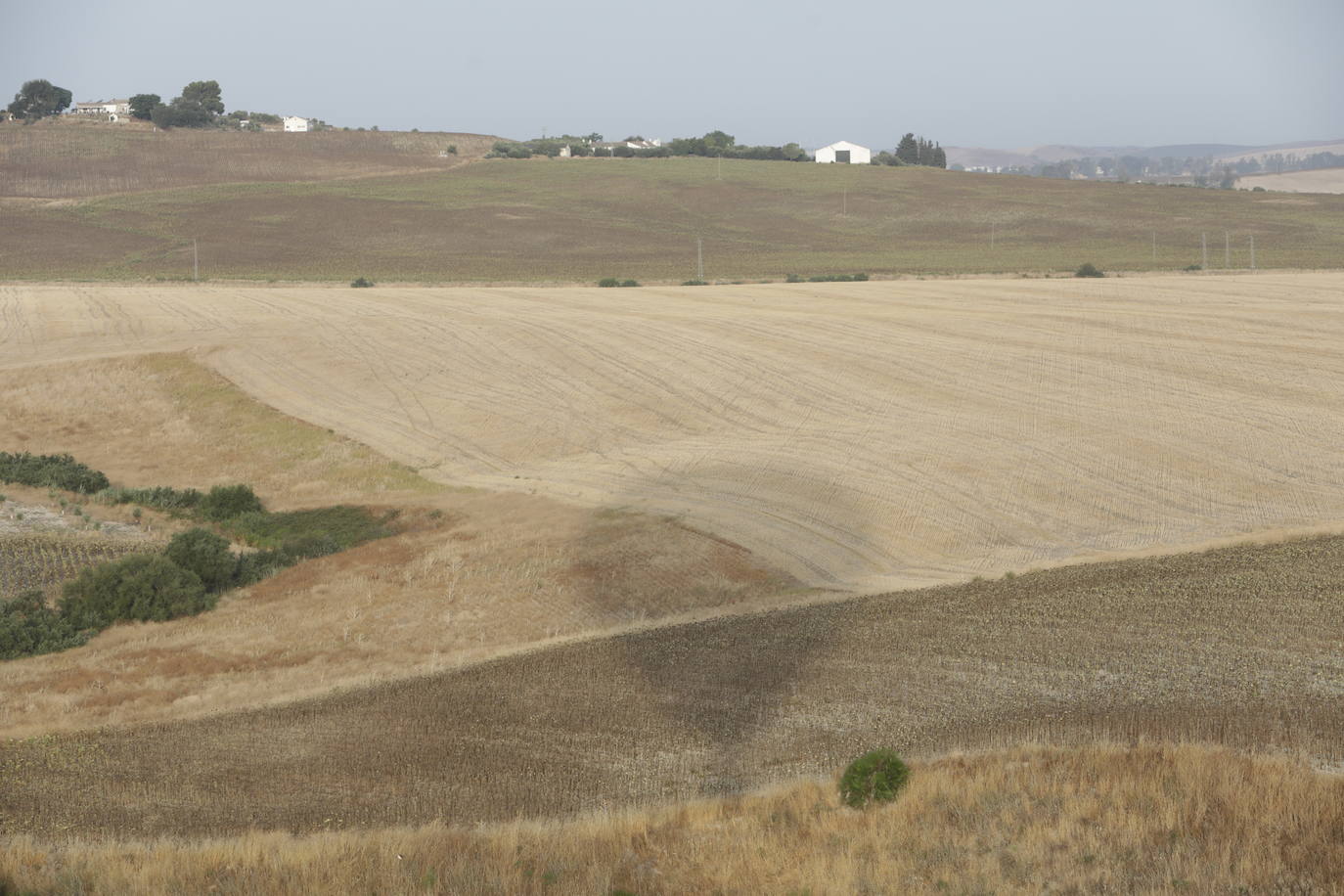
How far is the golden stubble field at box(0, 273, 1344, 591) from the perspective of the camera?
871 inches

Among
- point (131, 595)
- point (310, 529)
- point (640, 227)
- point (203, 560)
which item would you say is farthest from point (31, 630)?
point (640, 227)

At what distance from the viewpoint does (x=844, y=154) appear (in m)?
179

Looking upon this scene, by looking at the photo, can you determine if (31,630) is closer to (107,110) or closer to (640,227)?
(640,227)

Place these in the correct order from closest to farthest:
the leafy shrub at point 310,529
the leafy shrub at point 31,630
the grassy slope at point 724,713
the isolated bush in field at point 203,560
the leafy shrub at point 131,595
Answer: the grassy slope at point 724,713, the leafy shrub at point 31,630, the leafy shrub at point 131,595, the isolated bush in field at point 203,560, the leafy shrub at point 310,529

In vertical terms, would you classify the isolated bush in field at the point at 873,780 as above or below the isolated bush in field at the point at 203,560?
below

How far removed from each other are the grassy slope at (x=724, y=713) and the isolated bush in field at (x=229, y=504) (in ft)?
40.3

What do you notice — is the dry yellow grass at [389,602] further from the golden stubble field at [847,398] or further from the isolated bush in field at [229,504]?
the golden stubble field at [847,398]

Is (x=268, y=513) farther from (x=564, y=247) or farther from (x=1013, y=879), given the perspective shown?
(x=564, y=247)

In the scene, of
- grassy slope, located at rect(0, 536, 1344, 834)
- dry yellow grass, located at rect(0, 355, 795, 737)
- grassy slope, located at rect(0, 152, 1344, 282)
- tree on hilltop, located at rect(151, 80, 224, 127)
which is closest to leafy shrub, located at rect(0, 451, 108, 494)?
dry yellow grass, located at rect(0, 355, 795, 737)

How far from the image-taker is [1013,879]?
9398 millimetres

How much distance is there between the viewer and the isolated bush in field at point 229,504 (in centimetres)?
2656

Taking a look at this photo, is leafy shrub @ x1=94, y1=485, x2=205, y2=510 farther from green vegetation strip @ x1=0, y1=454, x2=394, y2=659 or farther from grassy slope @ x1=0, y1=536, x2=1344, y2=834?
grassy slope @ x1=0, y1=536, x2=1344, y2=834

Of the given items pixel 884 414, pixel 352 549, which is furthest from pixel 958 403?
pixel 352 549

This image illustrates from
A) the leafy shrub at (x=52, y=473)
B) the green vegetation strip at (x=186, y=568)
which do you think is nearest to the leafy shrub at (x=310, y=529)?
the green vegetation strip at (x=186, y=568)
